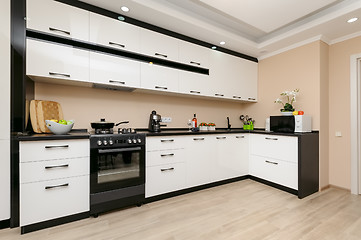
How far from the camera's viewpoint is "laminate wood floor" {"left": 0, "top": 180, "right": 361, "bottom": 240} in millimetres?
1602

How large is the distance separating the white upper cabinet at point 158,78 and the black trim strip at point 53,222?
1704mm

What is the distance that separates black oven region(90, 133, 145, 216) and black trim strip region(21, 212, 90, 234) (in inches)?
4.2

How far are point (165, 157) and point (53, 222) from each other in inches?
52.7

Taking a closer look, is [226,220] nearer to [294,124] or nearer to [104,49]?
[294,124]

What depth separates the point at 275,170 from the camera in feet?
9.14

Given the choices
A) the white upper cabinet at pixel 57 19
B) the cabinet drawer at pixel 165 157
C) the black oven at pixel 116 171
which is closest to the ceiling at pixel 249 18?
the white upper cabinet at pixel 57 19

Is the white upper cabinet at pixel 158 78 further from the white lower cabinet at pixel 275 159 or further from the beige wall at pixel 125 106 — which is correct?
the white lower cabinet at pixel 275 159

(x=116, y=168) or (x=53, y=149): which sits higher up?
(x=53, y=149)

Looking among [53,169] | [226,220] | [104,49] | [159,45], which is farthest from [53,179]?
[159,45]

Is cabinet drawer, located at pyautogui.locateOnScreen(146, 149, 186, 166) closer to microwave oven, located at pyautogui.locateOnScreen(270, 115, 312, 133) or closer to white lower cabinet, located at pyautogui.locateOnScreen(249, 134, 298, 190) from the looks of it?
white lower cabinet, located at pyautogui.locateOnScreen(249, 134, 298, 190)

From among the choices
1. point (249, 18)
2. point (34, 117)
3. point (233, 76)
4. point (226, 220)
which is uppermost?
point (249, 18)

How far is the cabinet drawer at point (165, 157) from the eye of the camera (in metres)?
2.23

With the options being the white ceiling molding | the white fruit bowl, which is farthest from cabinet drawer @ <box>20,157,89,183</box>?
the white ceiling molding

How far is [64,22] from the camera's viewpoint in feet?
6.32
